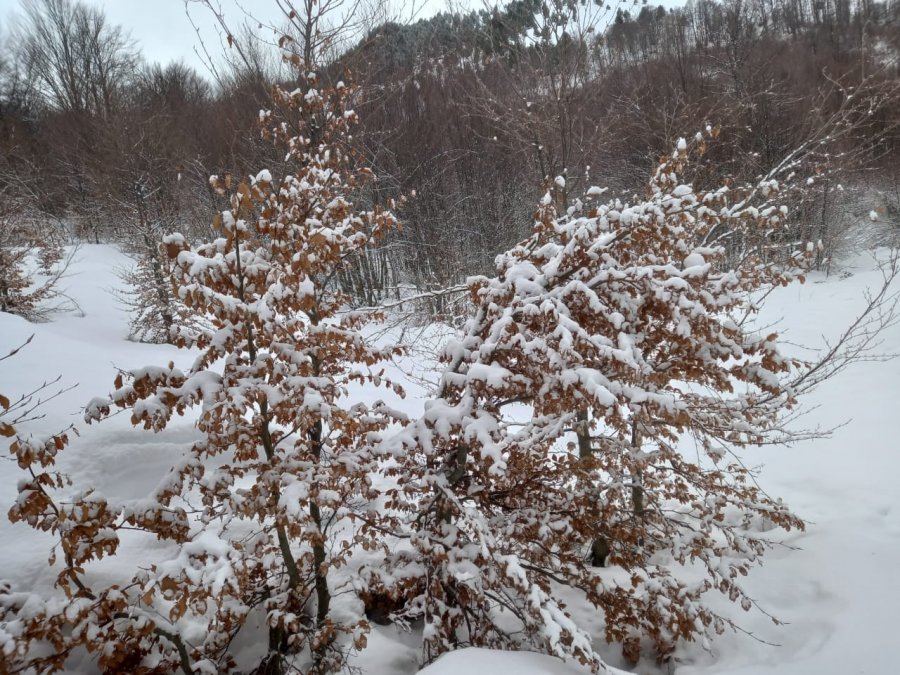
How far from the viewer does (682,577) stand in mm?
4914

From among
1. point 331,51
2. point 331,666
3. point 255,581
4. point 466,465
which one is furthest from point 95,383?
point 331,51

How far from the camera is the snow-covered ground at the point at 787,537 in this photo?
3.28 m

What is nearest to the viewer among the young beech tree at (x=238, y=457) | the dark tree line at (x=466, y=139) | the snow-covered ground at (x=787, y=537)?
the young beech tree at (x=238, y=457)

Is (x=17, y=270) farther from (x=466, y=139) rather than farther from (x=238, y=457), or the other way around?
(x=466, y=139)

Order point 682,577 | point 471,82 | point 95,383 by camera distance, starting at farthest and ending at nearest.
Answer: point 471,82 → point 95,383 → point 682,577

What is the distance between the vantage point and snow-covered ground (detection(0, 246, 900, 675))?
10.8 ft

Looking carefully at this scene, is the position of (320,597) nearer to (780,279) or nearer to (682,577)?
(682,577)

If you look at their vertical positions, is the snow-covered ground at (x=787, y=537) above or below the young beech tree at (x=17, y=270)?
below

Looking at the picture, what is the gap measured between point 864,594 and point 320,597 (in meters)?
4.27

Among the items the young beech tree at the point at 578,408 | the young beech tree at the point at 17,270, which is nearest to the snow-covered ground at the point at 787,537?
the young beech tree at the point at 578,408

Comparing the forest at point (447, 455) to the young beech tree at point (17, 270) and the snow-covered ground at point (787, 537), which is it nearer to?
the snow-covered ground at point (787, 537)

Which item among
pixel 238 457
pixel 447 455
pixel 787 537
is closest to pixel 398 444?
pixel 447 455

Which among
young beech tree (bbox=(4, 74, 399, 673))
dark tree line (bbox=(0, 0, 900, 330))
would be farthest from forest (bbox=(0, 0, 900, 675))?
dark tree line (bbox=(0, 0, 900, 330))

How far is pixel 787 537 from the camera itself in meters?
4.89
